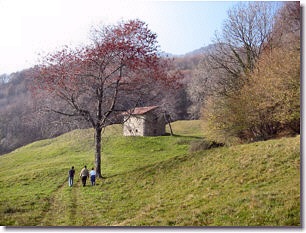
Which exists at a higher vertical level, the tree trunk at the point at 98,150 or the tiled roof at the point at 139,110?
the tiled roof at the point at 139,110

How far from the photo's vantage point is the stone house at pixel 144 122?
26.5 feet

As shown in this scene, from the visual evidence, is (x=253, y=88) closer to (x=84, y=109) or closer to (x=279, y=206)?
(x=279, y=206)

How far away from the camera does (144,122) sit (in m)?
8.73

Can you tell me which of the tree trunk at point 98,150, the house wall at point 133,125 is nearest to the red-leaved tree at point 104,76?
the tree trunk at point 98,150

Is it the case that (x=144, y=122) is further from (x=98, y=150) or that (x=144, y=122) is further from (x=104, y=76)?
(x=104, y=76)

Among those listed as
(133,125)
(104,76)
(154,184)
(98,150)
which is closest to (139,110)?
(133,125)

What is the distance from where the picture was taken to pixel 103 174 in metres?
7.79

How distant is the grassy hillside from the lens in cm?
506

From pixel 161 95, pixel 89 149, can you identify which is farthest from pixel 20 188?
pixel 161 95

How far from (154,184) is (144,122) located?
2146 mm

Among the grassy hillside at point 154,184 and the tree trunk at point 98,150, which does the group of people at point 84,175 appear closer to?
the grassy hillside at point 154,184

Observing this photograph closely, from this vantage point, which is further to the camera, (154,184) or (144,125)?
(144,125)

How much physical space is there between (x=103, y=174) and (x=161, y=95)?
2397mm

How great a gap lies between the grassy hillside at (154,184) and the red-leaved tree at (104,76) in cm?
72
